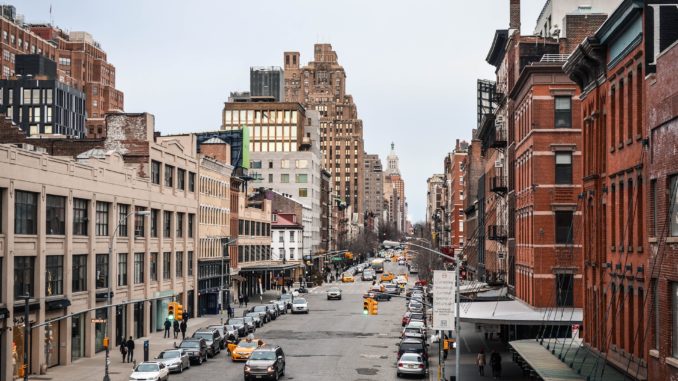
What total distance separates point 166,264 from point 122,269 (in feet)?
39.5

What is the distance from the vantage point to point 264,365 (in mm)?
45250

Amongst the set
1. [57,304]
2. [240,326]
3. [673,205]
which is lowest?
[240,326]

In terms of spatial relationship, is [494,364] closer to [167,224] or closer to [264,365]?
[264,365]

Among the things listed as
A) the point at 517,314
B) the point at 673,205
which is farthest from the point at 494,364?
the point at 673,205

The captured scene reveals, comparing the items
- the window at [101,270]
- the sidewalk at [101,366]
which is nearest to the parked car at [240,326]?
the sidewalk at [101,366]

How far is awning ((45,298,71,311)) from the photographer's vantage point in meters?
51.6

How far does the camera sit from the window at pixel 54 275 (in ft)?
171

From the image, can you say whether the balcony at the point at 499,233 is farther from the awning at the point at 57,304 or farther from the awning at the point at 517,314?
the awning at the point at 57,304

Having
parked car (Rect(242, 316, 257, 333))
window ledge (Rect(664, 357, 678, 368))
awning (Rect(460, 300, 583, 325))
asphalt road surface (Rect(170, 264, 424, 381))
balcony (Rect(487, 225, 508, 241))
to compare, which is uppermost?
balcony (Rect(487, 225, 508, 241))

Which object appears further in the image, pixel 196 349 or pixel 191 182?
pixel 191 182

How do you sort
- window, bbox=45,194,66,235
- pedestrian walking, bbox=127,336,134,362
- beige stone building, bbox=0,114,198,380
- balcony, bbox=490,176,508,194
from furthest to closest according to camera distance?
balcony, bbox=490,176,508,194
pedestrian walking, bbox=127,336,134,362
window, bbox=45,194,66,235
beige stone building, bbox=0,114,198,380

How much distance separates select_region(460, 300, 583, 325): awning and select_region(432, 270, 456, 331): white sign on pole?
7.91 metres

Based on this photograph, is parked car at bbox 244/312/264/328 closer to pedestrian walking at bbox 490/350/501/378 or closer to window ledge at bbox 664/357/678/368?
pedestrian walking at bbox 490/350/501/378

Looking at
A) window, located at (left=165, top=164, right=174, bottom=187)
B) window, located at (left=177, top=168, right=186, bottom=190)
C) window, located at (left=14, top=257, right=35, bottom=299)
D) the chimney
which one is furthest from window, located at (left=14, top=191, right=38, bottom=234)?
the chimney
